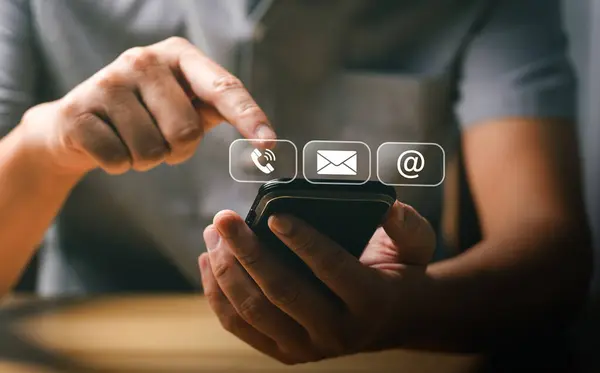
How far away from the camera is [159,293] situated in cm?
53

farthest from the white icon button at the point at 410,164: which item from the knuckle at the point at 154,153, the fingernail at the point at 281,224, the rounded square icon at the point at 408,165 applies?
the knuckle at the point at 154,153

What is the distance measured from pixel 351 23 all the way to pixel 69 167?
0.97 feet

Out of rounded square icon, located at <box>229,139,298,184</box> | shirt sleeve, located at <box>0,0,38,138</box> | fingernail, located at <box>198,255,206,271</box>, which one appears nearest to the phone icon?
rounded square icon, located at <box>229,139,298,184</box>

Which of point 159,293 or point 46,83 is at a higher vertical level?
point 46,83

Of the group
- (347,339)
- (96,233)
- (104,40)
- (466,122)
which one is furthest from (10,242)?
(466,122)

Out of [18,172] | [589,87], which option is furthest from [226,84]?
[589,87]

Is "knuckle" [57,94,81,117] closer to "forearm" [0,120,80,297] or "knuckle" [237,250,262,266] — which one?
"forearm" [0,120,80,297]

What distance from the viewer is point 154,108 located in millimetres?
488

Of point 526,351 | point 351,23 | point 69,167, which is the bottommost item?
point 526,351

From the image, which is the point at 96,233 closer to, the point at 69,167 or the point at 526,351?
the point at 69,167

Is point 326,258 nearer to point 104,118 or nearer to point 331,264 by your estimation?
point 331,264

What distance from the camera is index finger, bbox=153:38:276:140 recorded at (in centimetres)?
49

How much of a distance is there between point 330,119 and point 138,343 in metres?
0.29

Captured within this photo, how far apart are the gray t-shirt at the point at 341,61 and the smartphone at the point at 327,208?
0.02m
